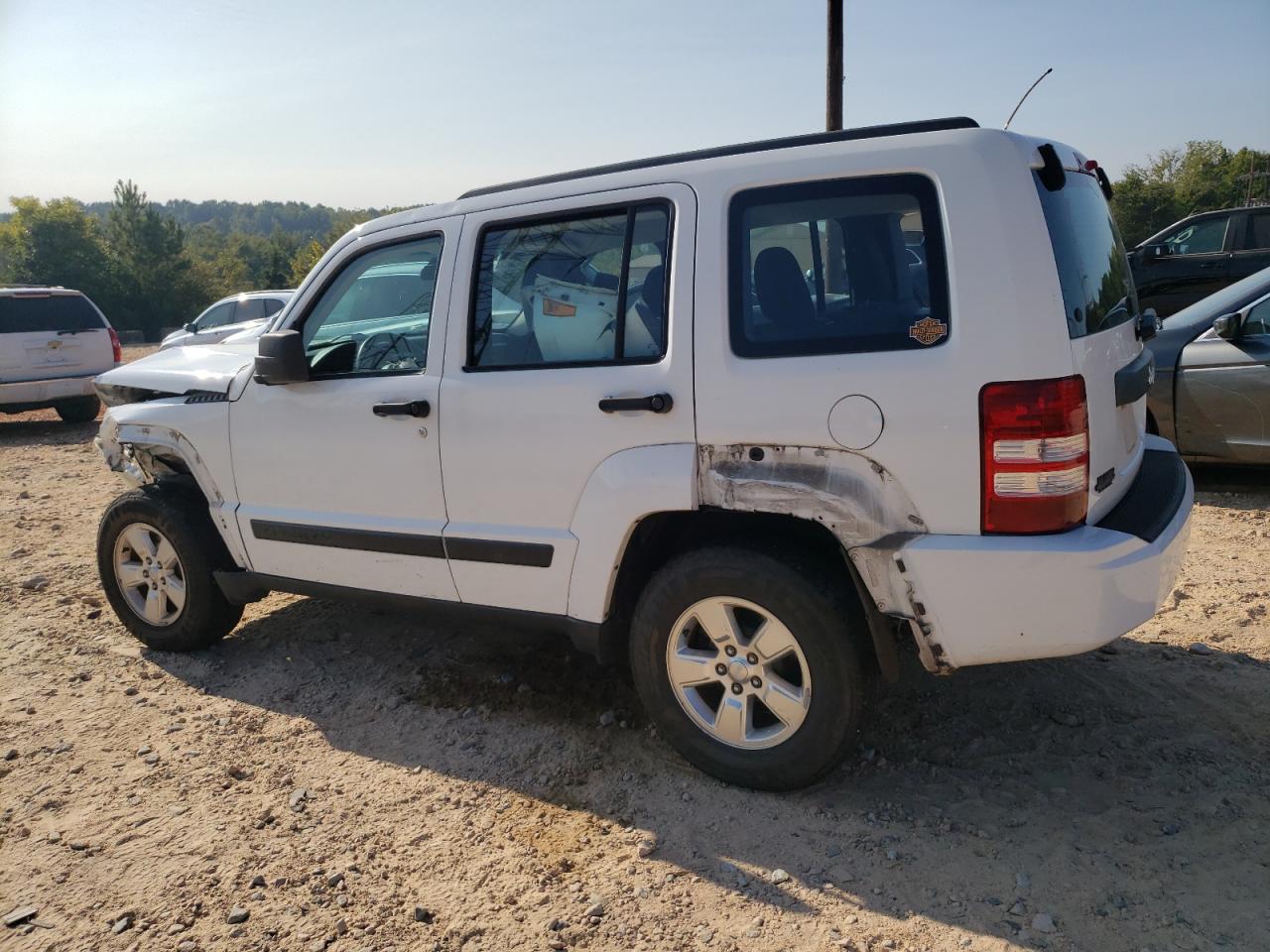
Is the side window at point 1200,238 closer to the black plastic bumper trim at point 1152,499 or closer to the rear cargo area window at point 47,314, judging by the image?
the black plastic bumper trim at point 1152,499

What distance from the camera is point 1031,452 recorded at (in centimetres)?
255

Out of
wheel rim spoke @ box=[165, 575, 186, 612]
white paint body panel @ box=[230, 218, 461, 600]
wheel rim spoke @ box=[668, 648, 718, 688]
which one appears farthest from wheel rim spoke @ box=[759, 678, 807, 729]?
wheel rim spoke @ box=[165, 575, 186, 612]

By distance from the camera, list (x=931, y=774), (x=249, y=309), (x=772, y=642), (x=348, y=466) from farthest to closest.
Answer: (x=249, y=309) → (x=348, y=466) → (x=931, y=774) → (x=772, y=642)

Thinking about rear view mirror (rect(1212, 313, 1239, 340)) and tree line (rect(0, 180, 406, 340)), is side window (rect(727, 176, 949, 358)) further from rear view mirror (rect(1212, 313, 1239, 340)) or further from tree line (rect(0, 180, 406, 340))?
tree line (rect(0, 180, 406, 340))

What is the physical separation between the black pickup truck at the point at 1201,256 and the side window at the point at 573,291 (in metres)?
9.72

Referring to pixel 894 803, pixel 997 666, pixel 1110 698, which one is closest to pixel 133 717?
pixel 894 803

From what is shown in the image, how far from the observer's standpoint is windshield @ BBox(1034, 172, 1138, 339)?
8.81ft

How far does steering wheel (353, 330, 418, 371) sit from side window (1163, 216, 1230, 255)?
10.9 m

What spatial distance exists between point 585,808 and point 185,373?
287 centimetres

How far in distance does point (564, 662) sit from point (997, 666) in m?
1.88

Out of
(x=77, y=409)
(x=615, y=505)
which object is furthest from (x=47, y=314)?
(x=615, y=505)

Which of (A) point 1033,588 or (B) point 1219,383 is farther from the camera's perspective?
(B) point 1219,383

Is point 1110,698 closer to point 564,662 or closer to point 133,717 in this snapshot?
point 564,662

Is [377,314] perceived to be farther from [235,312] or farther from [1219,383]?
[235,312]
